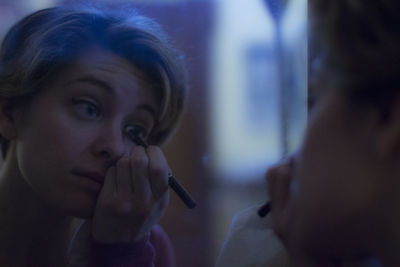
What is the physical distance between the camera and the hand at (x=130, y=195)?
0.61 meters

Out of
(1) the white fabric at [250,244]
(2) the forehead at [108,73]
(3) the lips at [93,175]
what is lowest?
(1) the white fabric at [250,244]

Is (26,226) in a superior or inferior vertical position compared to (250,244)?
superior

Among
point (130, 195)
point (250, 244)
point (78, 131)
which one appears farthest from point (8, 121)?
point (250, 244)

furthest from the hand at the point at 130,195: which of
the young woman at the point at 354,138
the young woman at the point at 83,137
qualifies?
the young woman at the point at 354,138

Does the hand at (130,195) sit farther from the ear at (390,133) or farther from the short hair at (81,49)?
the ear at (390,133)

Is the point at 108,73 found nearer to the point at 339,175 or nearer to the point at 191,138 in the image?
the point at 191,138

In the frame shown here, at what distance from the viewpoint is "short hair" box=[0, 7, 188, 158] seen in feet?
2.05

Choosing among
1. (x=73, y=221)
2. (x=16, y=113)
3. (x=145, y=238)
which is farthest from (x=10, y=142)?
(x=145, y=238)

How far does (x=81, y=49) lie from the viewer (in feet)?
2.07

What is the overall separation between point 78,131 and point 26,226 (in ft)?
0.59

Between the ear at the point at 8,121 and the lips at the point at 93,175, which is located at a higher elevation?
the ear at the point at 8,121

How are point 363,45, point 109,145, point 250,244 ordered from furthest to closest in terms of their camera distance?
point 250,244 < point 109,145 < point 363,45

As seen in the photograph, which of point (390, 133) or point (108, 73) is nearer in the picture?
point (390, 133)

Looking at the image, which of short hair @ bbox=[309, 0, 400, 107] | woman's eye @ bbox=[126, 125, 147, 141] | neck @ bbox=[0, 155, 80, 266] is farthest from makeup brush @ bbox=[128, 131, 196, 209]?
short hair @ bbox=[309, 0, 400, 107]
